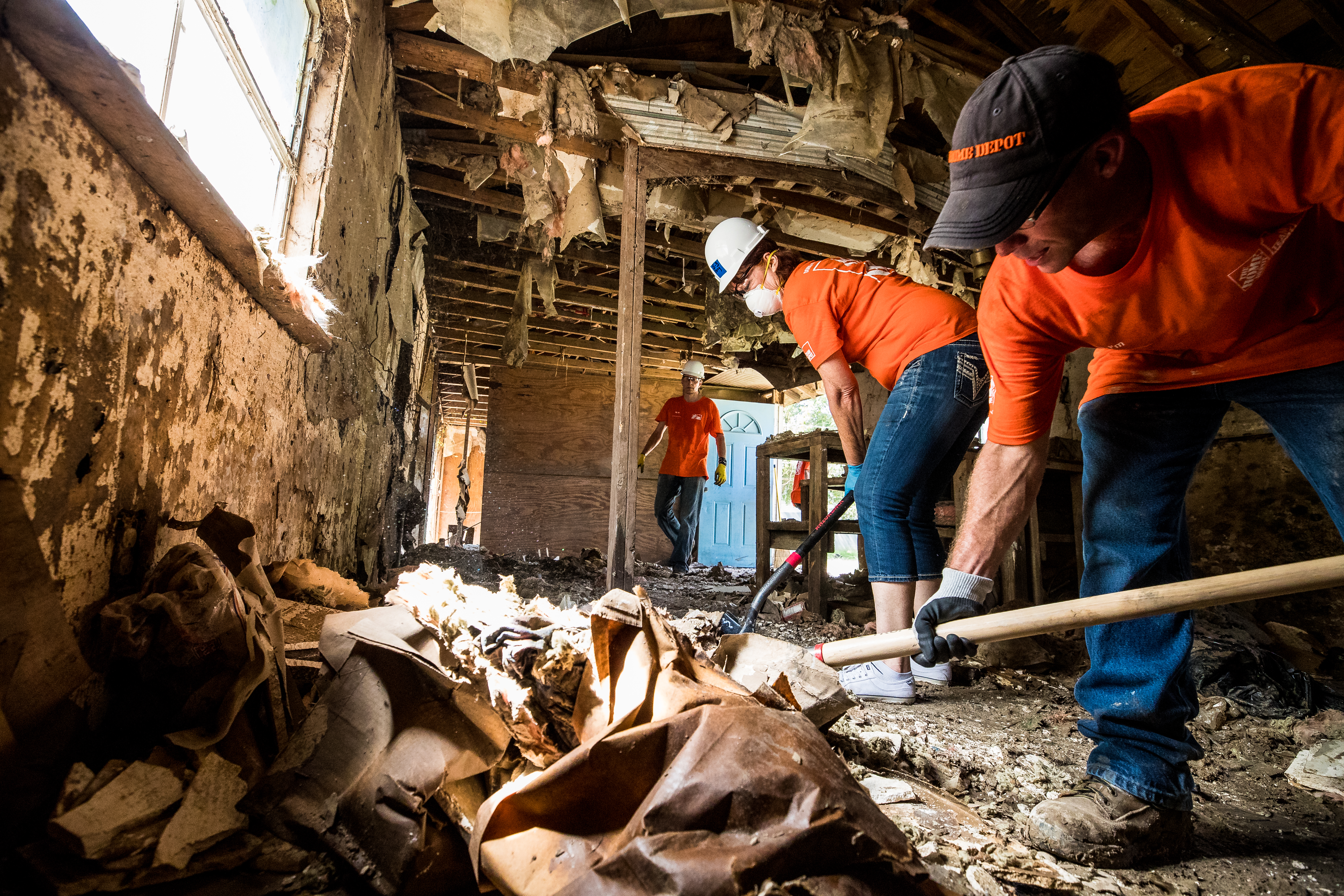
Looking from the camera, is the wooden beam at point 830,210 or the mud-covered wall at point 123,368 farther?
the wooden beam at point 830,210

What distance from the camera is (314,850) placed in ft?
3.08

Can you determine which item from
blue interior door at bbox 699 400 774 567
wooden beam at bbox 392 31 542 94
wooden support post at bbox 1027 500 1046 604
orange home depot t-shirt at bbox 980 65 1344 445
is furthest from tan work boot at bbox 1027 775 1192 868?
blue interior door at bbox 699 400 774 567

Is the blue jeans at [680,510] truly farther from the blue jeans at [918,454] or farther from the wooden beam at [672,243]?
the blue jeans at [918,454]

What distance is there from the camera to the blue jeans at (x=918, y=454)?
7.31 feet

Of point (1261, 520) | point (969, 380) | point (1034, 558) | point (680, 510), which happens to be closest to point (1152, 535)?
point (969, 380)

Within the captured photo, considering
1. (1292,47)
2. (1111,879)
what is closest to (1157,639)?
(1111,879)

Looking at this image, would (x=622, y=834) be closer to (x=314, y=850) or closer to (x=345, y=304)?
(x=314, y=850)

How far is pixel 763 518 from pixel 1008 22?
3.55m

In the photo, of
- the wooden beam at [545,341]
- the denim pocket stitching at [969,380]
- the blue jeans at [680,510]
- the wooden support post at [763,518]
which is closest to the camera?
the denim pocket stitching at [969,380]

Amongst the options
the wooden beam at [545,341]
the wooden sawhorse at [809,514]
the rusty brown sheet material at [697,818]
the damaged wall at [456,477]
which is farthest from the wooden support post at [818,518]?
the damaged wall at [456,477]

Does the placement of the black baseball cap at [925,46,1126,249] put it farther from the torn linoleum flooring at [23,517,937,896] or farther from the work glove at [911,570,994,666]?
the torn linoleum flooring at [23,517,937,896]

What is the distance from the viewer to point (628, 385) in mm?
3346

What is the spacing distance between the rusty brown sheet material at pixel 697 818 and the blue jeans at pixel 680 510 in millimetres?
5692

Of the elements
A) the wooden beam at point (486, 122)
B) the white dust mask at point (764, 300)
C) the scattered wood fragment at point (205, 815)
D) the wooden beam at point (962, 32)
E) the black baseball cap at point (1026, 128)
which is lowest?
the scattered wood fragment at point (205, 815)
